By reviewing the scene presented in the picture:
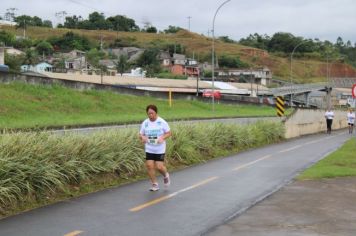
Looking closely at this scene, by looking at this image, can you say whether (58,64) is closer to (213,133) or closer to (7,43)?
(7,43)

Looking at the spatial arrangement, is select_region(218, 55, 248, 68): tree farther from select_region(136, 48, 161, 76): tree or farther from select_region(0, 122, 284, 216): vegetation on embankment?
select_region(0, 122, 284, 216): vegetation on embankment

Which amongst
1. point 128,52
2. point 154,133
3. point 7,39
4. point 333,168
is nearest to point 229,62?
point 128,52

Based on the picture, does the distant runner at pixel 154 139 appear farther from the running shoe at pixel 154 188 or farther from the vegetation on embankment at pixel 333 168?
the vegetation on embankment at pixel 333 168

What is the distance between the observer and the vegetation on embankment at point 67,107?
27953 millimetres

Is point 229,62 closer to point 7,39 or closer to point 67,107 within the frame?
point 7,39

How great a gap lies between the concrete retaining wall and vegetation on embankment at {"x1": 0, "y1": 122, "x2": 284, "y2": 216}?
17192mm

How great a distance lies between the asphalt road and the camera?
25.3 ft

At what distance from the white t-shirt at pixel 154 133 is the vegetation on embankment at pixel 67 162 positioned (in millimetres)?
1323

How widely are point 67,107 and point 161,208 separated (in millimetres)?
25831

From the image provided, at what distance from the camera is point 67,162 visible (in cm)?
1073

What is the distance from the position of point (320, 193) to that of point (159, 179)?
3.87m

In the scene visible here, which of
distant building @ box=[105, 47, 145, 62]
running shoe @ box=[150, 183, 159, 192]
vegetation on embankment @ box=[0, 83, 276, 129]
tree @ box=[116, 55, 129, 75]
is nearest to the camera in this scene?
running shoe @ box=[150, 183, 159, 192]

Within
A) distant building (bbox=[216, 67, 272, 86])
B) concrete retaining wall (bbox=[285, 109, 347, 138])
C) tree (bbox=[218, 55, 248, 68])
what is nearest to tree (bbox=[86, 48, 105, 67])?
distant building (bbox=[216, 67, 272, 86])

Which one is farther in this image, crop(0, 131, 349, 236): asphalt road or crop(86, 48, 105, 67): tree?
crop(86, 48, 105, 67): tree
